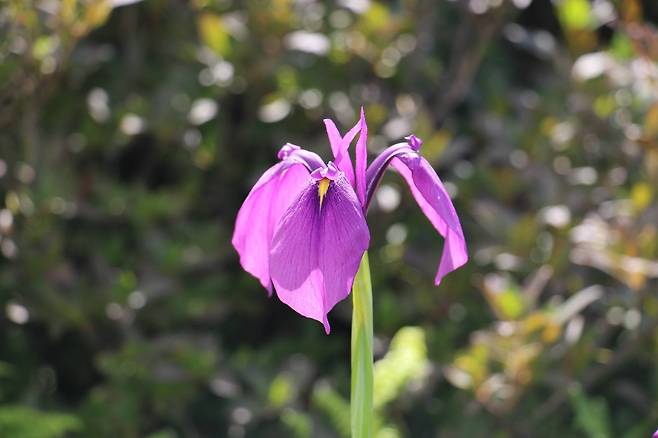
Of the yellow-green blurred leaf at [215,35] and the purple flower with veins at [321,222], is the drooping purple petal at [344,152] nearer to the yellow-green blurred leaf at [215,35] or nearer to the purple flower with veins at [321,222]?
the purple flower with veins at [321,222]

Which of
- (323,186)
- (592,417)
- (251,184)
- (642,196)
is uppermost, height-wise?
(323,186)

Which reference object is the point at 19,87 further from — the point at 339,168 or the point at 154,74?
the point at 339,168

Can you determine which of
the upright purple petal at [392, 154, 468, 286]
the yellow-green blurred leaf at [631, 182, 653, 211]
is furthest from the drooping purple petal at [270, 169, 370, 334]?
the yellow-green blurred leaf at [631, 182, 653, 211]

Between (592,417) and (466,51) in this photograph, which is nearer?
(592,417)

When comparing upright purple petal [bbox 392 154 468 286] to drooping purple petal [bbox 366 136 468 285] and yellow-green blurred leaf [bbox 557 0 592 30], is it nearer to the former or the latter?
drooping purple petal [bbox 366 136 468 285]

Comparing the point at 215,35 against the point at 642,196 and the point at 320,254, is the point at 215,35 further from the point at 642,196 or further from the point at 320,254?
the point at 320,254

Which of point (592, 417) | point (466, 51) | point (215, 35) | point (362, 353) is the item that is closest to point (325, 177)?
point (362, 353)

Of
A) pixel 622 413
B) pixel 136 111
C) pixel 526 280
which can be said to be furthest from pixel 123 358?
pixel 622 413
